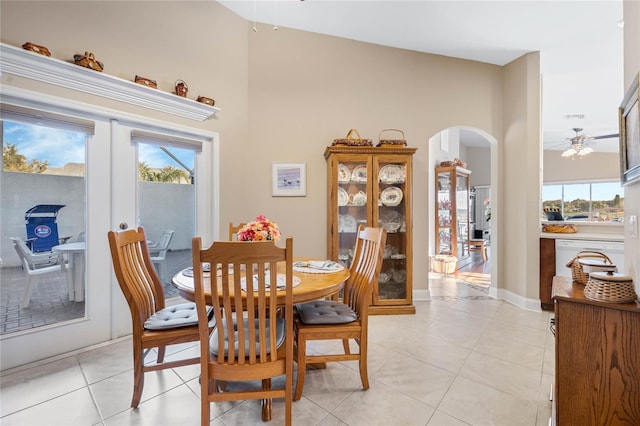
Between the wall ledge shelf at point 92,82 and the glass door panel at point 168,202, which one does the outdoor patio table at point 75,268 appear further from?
the wall ledge shelf at point 92,82

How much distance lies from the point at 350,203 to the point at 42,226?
9.12ft

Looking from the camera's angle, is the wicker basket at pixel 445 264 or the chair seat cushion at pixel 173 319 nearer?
the chair seat cushion at pixel 173 319

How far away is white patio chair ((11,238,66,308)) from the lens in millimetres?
2158

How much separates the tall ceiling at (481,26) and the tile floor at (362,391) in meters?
3.10

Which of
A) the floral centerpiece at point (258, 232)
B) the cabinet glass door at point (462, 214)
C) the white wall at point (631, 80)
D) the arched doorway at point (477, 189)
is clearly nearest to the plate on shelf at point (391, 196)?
the arched doorway at point (477, 189)

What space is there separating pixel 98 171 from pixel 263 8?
7.92ft

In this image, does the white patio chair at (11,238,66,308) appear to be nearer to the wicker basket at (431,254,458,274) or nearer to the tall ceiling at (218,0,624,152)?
the tall ceiling at (218,0,624,152)

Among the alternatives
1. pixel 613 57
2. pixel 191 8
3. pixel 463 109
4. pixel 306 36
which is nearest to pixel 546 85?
pixel 613 57

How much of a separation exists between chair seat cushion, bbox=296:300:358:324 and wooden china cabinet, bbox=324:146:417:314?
3.84ft

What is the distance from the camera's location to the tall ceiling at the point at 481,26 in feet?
9.21

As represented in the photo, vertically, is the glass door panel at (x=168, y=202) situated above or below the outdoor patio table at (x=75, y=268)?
above

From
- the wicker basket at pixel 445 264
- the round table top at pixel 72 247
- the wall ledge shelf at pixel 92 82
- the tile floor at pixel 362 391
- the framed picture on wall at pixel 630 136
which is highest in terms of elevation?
the wall ledge shelf at pixel 92 82

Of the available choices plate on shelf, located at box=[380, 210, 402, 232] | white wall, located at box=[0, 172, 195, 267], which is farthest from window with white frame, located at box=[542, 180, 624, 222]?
white wall, located at box=[0, 172, 195, 267]

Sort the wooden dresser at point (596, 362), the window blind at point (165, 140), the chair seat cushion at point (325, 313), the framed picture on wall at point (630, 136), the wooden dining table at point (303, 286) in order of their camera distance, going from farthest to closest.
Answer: the window blind at point (165, 140), the chair seat cushion at point (325, 313), the wooden dining table at point (303, 286), the framed picture on wall at point (630, 136), the wooden dresser at point (596, 362)
